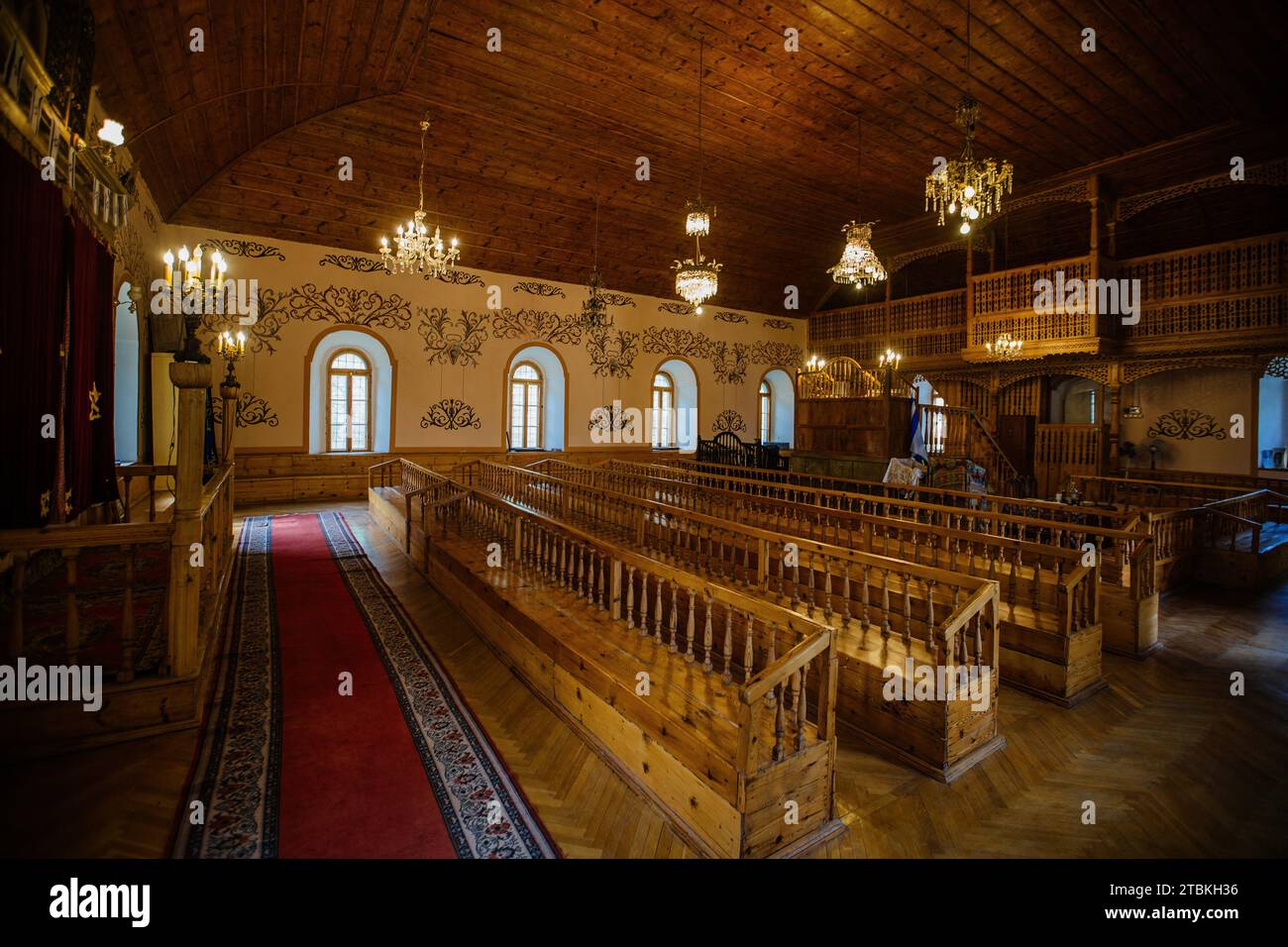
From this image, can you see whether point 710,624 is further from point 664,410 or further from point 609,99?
point 664,410

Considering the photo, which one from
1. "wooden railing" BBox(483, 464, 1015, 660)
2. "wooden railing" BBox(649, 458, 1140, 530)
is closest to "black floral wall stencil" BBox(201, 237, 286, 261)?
"wooden railing" BBox(649, 458, 1140, 530)

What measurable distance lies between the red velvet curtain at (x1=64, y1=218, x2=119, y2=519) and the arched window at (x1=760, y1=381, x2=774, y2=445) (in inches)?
538

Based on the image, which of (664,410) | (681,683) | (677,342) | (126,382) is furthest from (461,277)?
(681,683)

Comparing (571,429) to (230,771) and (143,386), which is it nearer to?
(143,386)

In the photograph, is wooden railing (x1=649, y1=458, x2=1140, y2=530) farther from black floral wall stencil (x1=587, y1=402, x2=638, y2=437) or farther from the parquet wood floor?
black floral wall stencil (x1=587, y1=402, x2=638, y2=437)

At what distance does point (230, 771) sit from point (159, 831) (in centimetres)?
40

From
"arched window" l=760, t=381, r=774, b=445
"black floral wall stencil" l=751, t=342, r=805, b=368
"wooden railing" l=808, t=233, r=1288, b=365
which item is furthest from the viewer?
"arched window" l=760, t=381, r=774, b=445

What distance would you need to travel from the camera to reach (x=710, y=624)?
3072 mm

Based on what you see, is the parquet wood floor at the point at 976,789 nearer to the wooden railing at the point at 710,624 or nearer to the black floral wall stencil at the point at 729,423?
the wooden railing at the point at 710,624

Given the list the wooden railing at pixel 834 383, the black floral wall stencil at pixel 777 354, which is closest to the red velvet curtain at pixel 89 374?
the wooden railing at pixel 834 383

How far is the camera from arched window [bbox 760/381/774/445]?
53.8ft

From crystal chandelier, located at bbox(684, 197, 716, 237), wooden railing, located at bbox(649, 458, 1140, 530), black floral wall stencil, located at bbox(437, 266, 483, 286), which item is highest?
black floral wall stencil, located at bbox(437, 266, 483, 286)

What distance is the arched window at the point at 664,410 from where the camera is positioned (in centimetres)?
1459

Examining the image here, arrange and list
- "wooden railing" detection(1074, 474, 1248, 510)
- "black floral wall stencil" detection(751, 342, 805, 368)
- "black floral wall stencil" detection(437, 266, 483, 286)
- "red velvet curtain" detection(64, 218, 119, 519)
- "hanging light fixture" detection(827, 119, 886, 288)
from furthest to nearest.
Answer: "black floral wall stencil" detection(751, 342, 805, 368)
"black floral wall stencil" detection(437, 266, 483, 286)
"wooden railing" detection(1074, 474, 1248, 510)
"hanging light fixture" detection(827, 119, 886, 288)
"red velvet curtain" detection(64, 218, 119, 519)
